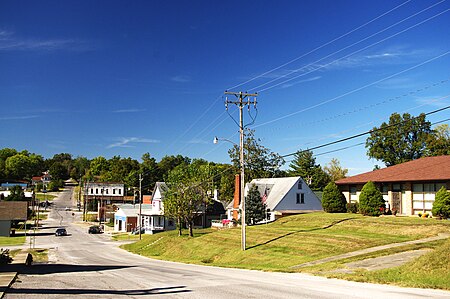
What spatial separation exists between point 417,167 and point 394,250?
67.3 feet

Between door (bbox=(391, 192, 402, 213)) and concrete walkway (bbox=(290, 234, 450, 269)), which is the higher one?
door (bbox=(391, 192, 402, 213))

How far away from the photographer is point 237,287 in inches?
694

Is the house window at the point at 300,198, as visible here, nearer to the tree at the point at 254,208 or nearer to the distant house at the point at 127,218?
the tree at the point at 254,208

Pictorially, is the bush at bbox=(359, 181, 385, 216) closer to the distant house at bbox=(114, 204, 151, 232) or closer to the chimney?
the chimney

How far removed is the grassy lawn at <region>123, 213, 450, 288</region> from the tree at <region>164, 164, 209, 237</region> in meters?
6.39

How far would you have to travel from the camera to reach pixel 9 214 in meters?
77.1

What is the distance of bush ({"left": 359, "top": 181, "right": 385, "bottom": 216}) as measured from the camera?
42938mm

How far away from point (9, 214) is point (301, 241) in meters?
60.6

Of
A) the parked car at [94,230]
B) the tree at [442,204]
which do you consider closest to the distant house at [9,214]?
the parked car at [94,230]

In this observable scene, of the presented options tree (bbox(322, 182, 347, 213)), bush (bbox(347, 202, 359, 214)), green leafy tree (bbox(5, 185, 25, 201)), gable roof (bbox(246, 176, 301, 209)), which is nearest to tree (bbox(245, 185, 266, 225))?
gable roof (bbox(246, 176, 301, 209))

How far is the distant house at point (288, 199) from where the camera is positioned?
61.3 m

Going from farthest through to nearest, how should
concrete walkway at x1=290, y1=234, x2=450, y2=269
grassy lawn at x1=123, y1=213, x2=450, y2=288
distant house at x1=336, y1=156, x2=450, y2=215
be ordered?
distant house at x1=336, y1=156, x2=450, y2=215
grassy lawn at x1=123, y1=213, x2=450, y2=288
concrete walkway at x1=290, y1=234, x2=450, y2=269

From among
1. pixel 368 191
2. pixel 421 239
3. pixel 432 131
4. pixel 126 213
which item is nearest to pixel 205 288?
pixel 421 239

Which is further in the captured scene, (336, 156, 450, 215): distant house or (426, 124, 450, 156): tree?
(426, 124, 450, 156): tree
